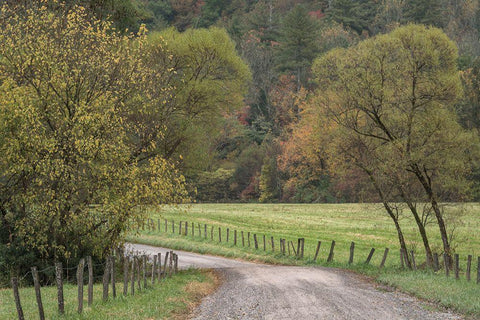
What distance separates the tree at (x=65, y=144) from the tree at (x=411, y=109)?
10.1 m

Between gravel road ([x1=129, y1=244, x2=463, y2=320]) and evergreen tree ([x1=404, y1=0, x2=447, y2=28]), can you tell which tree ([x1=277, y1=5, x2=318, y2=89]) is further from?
gravel road ([x1=129, y1=244, x2=463, y2=320])

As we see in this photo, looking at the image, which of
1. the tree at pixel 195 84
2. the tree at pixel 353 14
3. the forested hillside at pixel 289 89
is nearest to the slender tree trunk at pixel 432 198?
the tree at pixel 195 84

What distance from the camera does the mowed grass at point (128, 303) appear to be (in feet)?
48.2

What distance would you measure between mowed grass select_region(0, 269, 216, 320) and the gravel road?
2.33 feet

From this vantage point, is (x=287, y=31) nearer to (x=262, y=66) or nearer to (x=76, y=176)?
(x=262, y=66)

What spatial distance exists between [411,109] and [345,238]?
16424 mm

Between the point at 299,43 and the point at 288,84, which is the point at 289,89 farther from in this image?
the point at 299,43

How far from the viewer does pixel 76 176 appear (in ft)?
67.4

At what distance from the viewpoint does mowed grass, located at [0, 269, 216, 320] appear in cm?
1468

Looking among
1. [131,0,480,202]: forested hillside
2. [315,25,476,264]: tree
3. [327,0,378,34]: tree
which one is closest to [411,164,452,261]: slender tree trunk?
[315,25,476,264]: tree

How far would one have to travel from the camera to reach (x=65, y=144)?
19.4m

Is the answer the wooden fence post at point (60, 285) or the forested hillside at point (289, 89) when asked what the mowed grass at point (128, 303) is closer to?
the wooden fence post at point (60, 285)

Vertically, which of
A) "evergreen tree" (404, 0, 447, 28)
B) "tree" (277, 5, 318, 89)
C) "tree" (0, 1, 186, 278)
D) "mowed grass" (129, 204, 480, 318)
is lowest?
"mowed grass" (129, 204, 480, 318)

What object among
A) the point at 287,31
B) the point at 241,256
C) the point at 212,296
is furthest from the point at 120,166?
the point at 287,31
